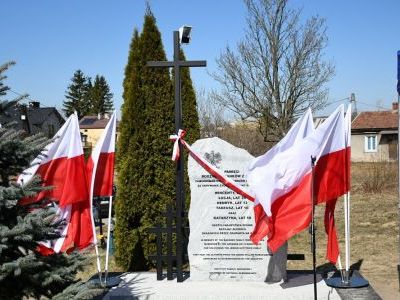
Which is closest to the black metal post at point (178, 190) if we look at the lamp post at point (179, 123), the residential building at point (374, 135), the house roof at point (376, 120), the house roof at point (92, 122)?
the lamp post at point (179, 123)

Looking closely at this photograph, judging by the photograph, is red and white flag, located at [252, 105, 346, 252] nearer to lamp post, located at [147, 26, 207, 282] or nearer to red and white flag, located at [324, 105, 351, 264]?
red and white flag, located at [324, 105, 351, 264]

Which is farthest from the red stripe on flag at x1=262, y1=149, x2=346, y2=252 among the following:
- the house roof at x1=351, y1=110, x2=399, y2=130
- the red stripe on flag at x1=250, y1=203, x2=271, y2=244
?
the house roof at x1=351, y1=110, x2=399, y2=130

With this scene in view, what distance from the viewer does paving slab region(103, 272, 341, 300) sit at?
6820 mm

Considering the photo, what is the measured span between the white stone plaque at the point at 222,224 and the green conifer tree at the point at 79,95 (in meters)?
83.5

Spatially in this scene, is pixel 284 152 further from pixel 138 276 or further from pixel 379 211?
pixel 379 211

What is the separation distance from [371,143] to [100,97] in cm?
5620

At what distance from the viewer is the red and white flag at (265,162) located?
6.67 m

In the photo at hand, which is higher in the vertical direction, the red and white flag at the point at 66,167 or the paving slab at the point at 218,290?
the red and white flag at the point at 66,167

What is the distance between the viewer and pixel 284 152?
662 centimetres

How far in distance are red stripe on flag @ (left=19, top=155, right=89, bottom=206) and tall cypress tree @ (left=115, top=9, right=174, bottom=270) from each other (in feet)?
7.21

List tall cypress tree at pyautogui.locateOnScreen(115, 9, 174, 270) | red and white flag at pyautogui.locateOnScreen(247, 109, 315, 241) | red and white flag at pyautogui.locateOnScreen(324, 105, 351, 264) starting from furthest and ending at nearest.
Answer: tall cypress tree at pyautogui.locateOnScreen(115, 9, 174, 270)
red and white flag at pyautogui.locateOnScreen(324, 105, 351, 264)
red and white flag at pyautogui.locateOnScreen(247, 109, 315, 241)

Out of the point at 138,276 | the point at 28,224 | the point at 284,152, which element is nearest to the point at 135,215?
the point at 138,276

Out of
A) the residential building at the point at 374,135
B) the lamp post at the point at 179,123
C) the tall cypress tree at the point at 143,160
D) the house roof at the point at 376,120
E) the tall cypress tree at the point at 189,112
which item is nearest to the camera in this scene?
the lamp post at the point at 179,123

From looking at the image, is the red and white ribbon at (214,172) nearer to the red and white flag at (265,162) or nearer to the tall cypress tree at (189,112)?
the red and white flag at (265,162)
